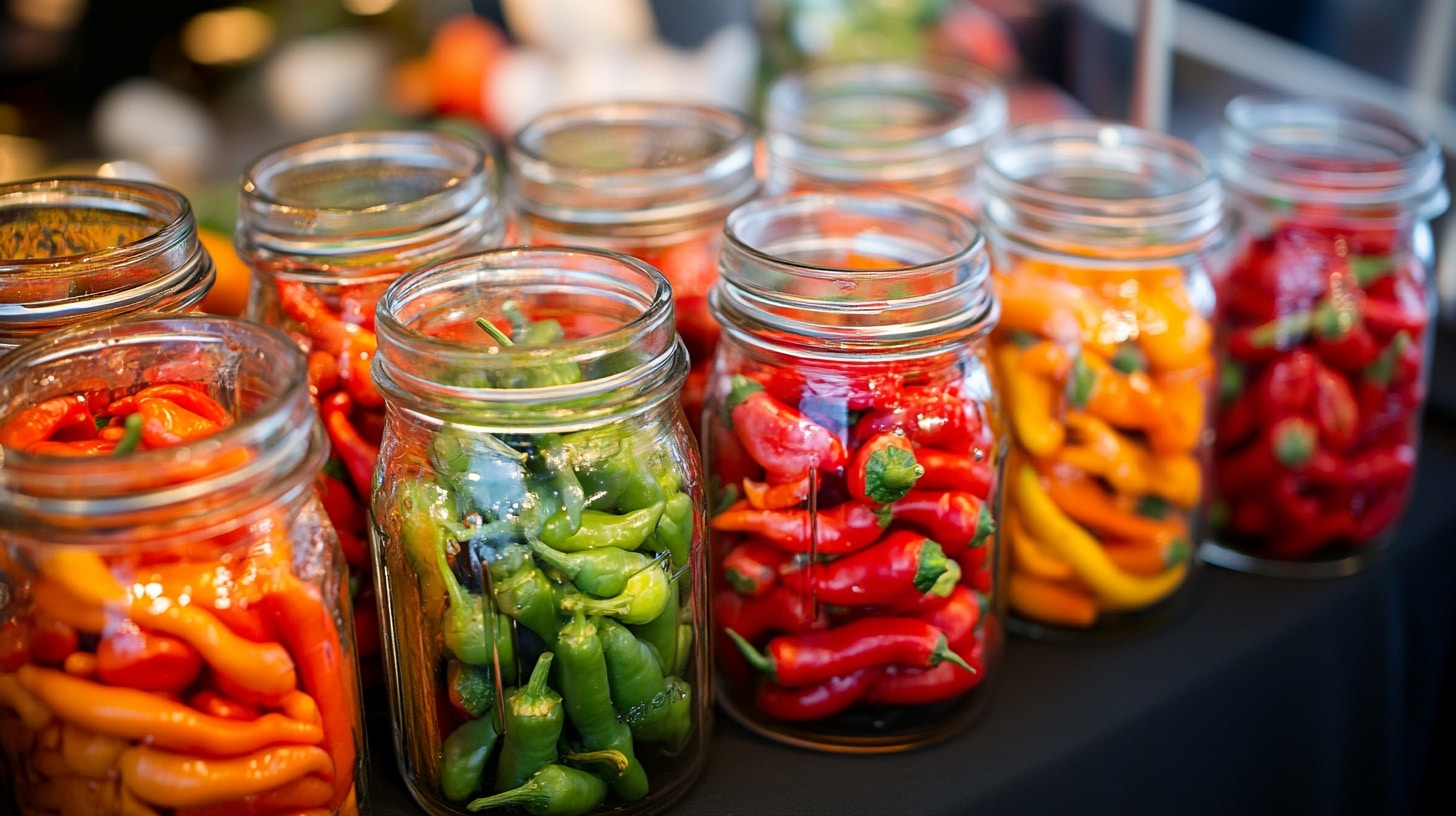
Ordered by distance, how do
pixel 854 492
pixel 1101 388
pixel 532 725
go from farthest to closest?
pixel 1101 388 < pixel 854 492 < pixel 532 725

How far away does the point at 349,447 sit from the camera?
40.7 inches

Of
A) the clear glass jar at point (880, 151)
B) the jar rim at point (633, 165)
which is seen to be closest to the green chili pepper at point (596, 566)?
the jar rim at point (633, 165)

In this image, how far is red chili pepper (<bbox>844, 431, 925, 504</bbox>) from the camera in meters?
0.98

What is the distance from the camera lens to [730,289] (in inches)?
41.6

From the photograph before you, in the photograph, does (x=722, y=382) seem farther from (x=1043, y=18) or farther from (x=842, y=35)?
(x=1043, y=18)

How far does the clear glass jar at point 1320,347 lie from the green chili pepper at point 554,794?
78 cm

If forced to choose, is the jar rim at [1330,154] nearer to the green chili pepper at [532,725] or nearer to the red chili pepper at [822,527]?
the red chili pepper at [822,527]

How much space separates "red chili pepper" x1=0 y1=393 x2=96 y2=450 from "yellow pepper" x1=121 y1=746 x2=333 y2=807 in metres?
0.22

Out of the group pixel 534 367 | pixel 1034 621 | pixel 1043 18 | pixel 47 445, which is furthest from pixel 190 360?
pixel 1043 18

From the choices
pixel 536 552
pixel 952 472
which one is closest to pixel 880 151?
pixel 952 472

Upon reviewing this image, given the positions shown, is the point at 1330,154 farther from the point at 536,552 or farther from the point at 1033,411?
the point at 536,552

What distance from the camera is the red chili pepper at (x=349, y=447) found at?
103 centimetres

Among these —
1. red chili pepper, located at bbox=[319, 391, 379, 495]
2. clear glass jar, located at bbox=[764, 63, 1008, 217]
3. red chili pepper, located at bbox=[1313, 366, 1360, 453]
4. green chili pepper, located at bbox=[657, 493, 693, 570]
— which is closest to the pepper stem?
green chili pepper, located at bbox=[657, 493, 693, 570]

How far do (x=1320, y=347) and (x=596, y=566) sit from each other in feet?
2.72
